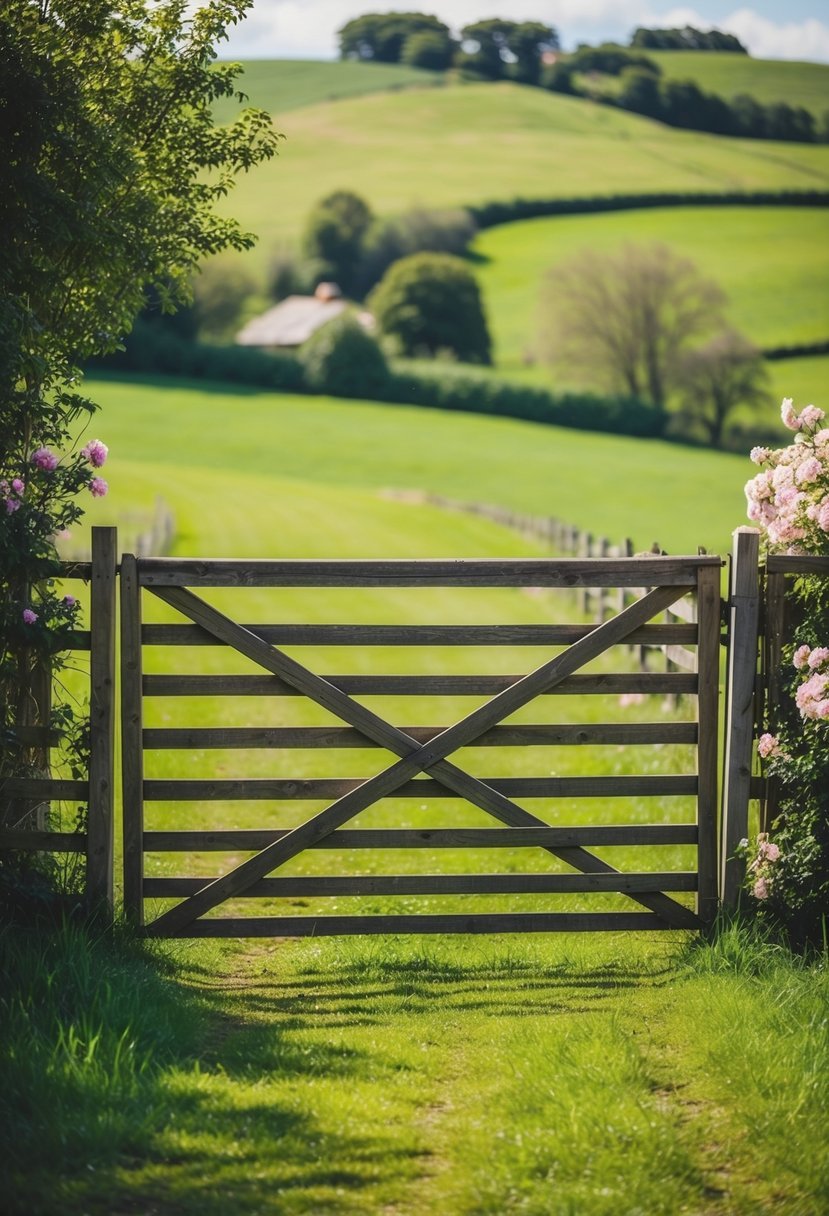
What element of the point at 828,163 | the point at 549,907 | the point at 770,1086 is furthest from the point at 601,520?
the point at 828,163

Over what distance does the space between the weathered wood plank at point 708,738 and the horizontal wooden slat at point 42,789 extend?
3.66 m

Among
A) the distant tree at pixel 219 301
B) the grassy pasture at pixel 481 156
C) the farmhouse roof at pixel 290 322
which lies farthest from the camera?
the grassy pasture at pixel 481 156

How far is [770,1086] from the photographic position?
215 inches

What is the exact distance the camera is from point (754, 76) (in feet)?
423

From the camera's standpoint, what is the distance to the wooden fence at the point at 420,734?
7477 mm

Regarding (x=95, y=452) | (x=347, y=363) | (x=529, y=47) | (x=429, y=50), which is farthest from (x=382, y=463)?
(x=429, y=50)

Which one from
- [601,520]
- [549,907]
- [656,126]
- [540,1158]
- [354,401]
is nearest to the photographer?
[540,1158]

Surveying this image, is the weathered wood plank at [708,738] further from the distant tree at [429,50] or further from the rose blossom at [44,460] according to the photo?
the distant tree at [429,50]

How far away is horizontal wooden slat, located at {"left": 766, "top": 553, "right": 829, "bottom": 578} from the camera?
24.4 feet

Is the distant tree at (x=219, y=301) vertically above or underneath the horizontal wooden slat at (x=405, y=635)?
above

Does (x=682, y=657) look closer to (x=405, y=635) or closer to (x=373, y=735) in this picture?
(x=405, y=635)

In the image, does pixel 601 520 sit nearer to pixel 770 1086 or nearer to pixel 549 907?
Result: pixel 549 907

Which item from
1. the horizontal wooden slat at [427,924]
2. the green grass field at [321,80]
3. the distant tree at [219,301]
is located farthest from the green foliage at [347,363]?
the green grass field at [321,80]

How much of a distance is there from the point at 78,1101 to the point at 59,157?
5404mm
